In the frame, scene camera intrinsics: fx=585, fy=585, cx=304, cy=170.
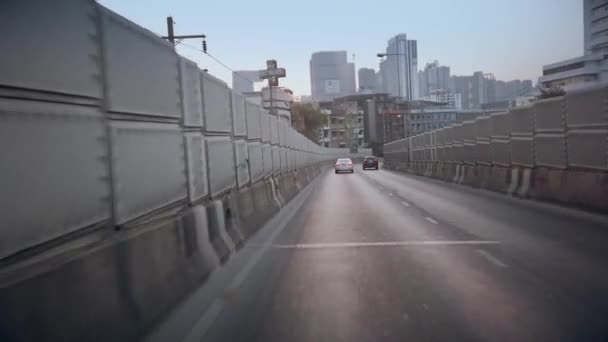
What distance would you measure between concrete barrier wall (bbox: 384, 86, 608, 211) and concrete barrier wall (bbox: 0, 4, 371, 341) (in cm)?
1053

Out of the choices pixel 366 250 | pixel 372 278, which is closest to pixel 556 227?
pixel 366 250

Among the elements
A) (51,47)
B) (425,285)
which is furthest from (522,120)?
(51,47)

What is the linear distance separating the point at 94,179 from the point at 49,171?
849 mm

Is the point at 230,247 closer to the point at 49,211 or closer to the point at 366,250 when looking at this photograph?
the point at 366,250

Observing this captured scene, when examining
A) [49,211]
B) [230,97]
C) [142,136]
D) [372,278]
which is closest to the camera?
[49,211]

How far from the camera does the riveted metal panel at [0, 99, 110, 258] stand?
4125 millimetres

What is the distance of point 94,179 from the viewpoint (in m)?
5.51

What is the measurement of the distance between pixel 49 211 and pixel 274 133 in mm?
18729

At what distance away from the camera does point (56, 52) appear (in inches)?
189

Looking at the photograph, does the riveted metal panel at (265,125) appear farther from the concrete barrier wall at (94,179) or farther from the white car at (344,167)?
the white car at (344,167)

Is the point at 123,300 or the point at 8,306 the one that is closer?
the point at 8,306

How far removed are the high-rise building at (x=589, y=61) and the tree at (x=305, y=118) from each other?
1901 inches

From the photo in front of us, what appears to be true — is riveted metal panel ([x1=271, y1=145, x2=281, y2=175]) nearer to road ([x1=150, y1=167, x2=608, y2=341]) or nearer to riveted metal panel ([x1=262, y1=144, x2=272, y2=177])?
riveted metal panel ([x1=262, y1=144, x2=272, y2=177])

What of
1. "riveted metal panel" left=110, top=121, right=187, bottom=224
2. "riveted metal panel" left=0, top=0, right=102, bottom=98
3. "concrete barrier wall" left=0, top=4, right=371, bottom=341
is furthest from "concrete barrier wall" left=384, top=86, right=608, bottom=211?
"riveted metal panel" left=0, top=0, right=102, bottom=98
